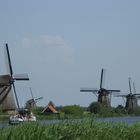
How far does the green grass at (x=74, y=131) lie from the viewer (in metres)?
12.8

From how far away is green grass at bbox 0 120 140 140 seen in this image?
42.0ft

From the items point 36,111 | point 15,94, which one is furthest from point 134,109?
point 15,94

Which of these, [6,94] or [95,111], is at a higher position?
[6,94]

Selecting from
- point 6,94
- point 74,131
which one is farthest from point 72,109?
point 74,131

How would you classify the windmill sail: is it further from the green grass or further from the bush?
the green grass

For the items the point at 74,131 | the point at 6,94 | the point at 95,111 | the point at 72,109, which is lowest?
the point at 74,131

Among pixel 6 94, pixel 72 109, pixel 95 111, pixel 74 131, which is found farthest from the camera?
pixel 72 109

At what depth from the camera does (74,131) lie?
15312 millimetres

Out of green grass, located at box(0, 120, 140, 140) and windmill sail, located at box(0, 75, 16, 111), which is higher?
windmill sail, located at box(0, 75, 16, 111)

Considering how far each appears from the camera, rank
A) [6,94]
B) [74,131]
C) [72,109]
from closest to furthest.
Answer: [74,131] < [6,94] < [72,109]

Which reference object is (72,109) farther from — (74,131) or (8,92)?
(74,131)

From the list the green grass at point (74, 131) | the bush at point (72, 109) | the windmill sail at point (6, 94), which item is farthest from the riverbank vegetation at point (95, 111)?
the green grass at point (74, 131)

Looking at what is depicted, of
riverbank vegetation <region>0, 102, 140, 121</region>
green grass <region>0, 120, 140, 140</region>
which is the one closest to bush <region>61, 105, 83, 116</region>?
riverbank vegetation <region>0, 102, 140, 121</region>

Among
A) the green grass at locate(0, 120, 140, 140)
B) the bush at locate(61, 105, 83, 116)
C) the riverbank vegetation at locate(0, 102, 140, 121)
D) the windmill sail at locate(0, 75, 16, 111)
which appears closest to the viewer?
the green grass at locate(0, 120, 140, 140)
